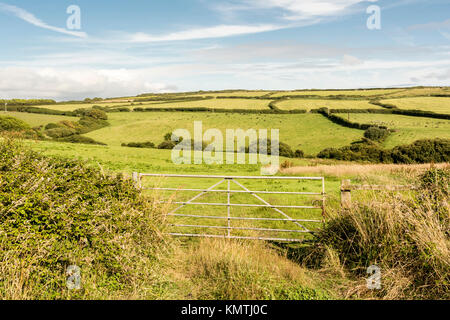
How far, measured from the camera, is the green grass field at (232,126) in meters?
60.2

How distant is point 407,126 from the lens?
203 feet

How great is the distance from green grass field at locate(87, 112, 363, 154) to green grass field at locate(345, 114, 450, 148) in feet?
18.8

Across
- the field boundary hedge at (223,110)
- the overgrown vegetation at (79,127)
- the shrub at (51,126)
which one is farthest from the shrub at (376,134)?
the shrub at (51,126)

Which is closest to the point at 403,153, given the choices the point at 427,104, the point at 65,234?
the point at 427,104

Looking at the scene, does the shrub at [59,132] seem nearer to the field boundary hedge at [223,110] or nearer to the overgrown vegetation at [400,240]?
the field boundary hedge at [223,110]

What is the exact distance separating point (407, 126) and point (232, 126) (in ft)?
110

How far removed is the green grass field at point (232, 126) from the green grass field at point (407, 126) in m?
5.74

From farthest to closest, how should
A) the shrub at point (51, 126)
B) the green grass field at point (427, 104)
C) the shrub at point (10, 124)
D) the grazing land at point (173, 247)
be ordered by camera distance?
the green grass field at point (427, 104) → the shrub at point (51, 126) → the shrub at point (10, 124) → the grazing land at point (173, 247)

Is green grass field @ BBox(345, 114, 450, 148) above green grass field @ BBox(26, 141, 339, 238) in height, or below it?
above

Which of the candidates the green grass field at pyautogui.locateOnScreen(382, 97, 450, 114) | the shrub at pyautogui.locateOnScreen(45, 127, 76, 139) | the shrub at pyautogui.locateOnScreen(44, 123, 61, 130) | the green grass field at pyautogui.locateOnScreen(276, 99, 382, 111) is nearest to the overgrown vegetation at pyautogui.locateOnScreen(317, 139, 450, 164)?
the green grass field at pyautogui.locateOnScreen(382, 97, 450, 114)

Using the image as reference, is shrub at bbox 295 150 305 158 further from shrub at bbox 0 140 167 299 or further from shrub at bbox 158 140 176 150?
shrub at bbox 0 140 167 299

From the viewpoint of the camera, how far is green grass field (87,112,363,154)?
60188mm
